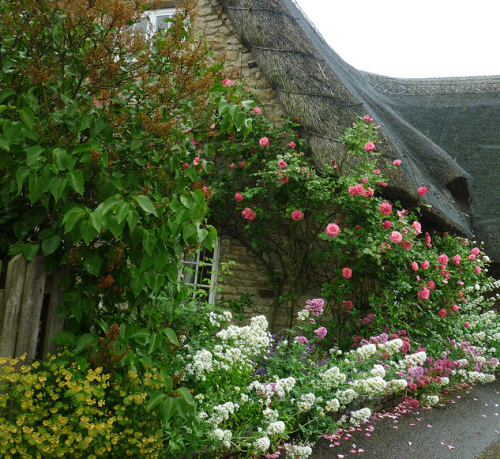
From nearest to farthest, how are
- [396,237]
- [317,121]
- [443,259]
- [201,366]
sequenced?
Result: [201,366], [396,237], [443,259], [317,121]

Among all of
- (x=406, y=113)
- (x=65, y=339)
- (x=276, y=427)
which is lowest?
(x=276, y=427)

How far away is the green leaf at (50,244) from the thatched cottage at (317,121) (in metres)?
3.62

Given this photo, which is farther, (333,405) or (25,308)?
(333,405)

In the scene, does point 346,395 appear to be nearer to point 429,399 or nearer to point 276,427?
point 276,427

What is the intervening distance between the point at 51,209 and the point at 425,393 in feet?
12.3

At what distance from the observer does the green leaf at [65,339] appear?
197 cm

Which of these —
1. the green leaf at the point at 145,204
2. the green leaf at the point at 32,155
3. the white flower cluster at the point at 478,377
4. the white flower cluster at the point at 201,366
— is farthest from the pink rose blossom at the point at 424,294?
the green leaf at the point at 32,155

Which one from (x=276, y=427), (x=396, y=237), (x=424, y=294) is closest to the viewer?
(x=276, y=427)

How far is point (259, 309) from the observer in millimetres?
5648

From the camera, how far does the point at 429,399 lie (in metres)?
3.96

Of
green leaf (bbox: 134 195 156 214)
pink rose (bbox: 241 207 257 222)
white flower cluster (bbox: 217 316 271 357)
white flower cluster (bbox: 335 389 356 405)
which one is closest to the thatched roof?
pink rose (bbox: 241 207 257 222)

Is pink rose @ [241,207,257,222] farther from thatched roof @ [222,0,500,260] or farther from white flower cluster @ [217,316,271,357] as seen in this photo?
white flower cluster @ [217,316,271,357]

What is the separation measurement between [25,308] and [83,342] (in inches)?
12.2

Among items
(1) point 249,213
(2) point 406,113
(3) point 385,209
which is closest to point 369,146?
(3) point 385,209
